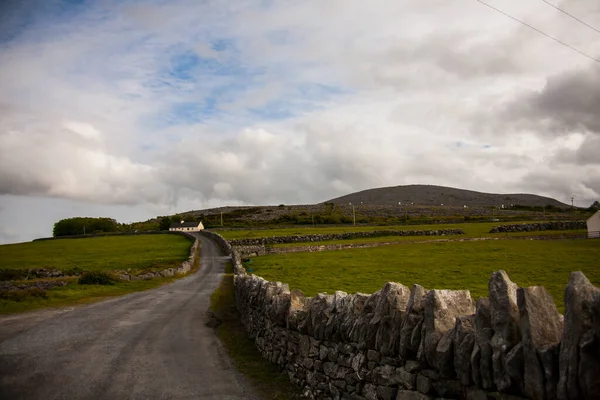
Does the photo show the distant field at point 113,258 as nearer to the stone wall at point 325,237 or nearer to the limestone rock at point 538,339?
the stone wall at point 325,237

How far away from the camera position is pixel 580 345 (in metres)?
4.19

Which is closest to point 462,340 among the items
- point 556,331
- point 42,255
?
point 556,331

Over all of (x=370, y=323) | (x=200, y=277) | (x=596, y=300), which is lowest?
(x=200, y=277)

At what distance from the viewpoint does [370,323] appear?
7.64 m

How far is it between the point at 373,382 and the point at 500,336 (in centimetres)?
313

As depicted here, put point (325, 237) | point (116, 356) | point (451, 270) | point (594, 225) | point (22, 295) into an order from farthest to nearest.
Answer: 1. point (325, 237)
2. point (594, 225)
3. point (451, 270)
4. point (22, 295)
5. point (116, 356)

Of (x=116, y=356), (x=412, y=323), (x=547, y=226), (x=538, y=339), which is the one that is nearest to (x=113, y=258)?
(x=116, y=356)

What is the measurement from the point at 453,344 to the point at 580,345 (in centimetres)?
172

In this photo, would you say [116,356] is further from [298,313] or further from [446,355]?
[446,355]

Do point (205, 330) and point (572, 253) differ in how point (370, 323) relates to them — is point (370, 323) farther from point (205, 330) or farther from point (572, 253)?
point (572, 253)

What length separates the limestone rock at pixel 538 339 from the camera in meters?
4.47

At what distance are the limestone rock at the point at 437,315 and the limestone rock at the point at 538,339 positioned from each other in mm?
1363

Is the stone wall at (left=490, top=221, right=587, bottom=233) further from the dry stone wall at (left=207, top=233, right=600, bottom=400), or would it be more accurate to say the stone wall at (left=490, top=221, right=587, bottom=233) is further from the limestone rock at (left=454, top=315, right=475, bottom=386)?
the limestone rock at (left=454, top=315, right=475, bottom=386)

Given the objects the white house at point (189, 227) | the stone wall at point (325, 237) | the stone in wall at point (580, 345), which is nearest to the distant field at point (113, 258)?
the stone wall at point (325, 237)
